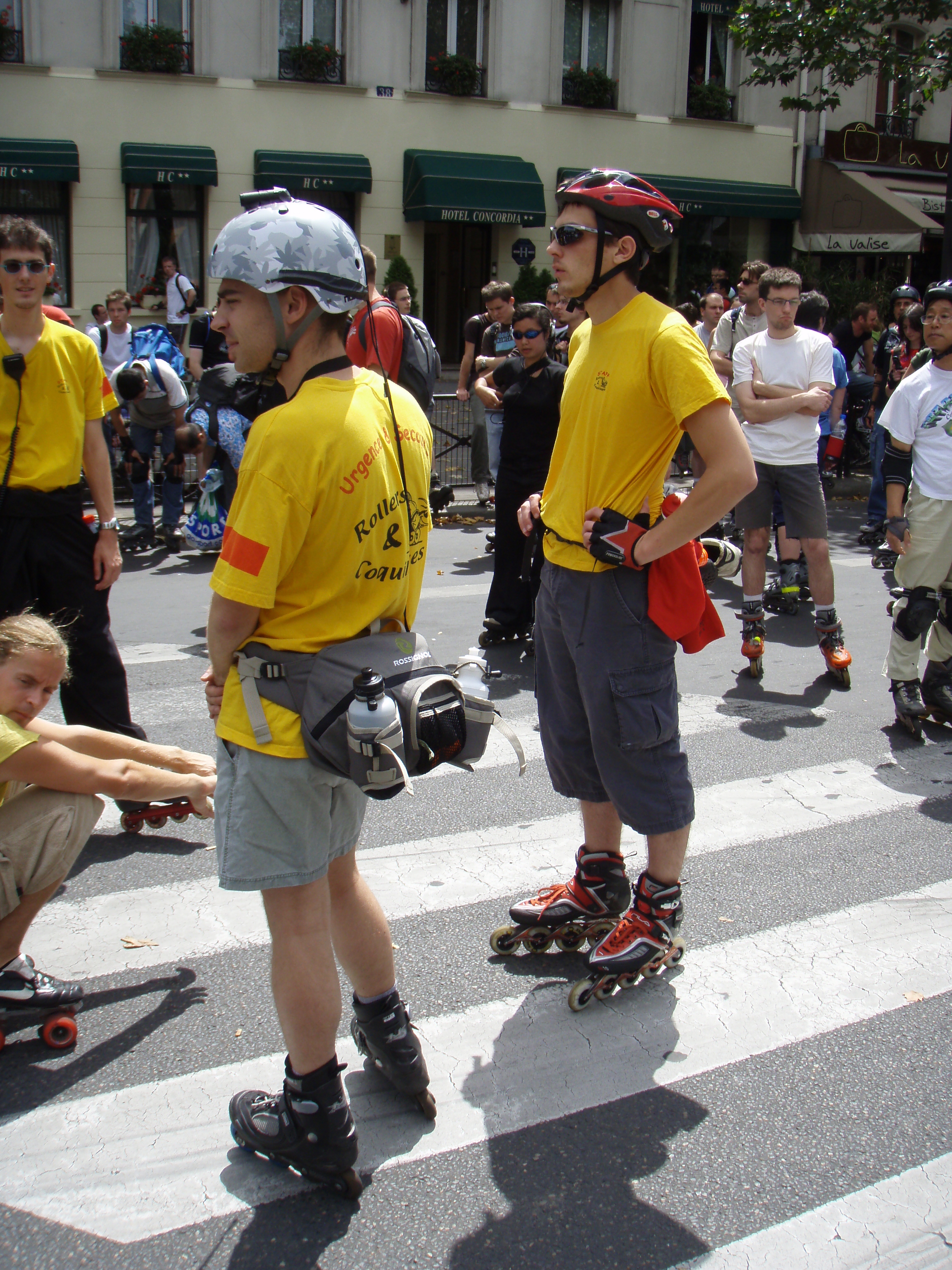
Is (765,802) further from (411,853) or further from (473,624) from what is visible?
(473,624)

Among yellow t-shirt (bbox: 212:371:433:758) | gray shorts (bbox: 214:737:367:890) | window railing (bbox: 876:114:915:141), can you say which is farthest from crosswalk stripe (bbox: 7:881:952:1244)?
window railing (bbox: 876:114:915:141)

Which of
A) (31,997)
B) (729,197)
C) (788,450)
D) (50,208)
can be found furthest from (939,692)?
(729,197)

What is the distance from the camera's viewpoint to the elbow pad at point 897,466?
5688mm

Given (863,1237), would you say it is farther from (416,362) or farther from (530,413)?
(530,413)

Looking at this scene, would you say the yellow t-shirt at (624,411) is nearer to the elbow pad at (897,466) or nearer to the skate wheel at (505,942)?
the skate wheel at (505,942)

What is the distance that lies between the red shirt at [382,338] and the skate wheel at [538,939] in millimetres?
2587

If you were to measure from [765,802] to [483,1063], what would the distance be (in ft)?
7.04

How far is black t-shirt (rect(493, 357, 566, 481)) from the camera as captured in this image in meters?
6.70

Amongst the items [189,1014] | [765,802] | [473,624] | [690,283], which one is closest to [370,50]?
[690,283]

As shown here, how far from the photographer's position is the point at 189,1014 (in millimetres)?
3189

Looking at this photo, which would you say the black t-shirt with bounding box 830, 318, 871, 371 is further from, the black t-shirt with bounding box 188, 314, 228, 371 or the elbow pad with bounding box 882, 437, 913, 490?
the elbow pad with bounding box 882, 437, 913, 490

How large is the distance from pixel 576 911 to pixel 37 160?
62.5 feet

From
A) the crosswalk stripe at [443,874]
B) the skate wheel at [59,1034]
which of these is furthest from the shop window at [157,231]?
the skate wheel at [59,1034]

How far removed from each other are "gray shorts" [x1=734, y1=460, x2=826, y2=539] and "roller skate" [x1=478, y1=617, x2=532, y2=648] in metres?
1.43
